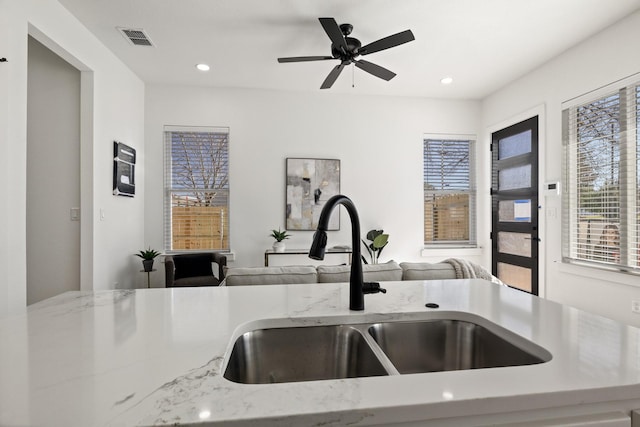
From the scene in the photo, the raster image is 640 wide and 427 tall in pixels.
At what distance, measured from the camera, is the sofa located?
2051mm

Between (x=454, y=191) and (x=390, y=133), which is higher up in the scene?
(x=390, y=133)

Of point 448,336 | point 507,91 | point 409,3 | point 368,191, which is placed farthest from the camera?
point 368,191

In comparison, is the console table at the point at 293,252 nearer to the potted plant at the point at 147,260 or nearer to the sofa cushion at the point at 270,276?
the potted plant at the point at 147,260

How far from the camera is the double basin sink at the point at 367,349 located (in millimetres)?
853

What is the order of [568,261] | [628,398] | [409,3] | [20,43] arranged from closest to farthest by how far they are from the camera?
[628,398] < [20,43] < [409,3] < [568,261]

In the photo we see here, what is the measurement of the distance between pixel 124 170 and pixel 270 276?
2559mm

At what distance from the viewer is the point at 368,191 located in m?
4.62

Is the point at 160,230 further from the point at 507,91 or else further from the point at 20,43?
the point at 507,91

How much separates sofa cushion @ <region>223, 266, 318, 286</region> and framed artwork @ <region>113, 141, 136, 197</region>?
215cm

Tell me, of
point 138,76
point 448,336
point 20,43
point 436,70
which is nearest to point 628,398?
point 448,336

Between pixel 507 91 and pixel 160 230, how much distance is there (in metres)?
4.93

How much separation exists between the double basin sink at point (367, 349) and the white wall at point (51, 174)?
116 inches

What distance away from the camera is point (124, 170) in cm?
357

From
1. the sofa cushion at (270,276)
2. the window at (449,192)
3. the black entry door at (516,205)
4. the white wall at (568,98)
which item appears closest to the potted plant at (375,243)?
the window at (449,192)
